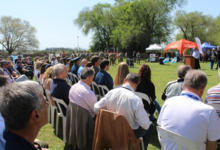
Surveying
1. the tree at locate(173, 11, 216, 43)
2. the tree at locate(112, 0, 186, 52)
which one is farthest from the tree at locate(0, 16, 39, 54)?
the tree at locate(173, 11, 216, 43)

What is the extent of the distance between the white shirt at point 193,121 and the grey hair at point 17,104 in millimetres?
1488

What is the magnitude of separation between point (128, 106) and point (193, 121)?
836 millimetres

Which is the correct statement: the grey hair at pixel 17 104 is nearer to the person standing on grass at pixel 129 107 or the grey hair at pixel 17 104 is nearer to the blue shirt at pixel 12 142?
the blue shirt at pixel 12 142

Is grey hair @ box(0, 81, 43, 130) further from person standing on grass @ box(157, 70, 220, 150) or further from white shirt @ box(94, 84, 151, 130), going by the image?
person standing on grass @ box(157, 70, 220, 150)

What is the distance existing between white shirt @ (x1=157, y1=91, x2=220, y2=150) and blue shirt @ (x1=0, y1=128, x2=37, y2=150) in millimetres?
1482

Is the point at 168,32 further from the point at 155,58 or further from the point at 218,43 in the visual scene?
the point at 155,58

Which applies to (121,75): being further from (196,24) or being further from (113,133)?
(196,24)

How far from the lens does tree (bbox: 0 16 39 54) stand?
149 ft

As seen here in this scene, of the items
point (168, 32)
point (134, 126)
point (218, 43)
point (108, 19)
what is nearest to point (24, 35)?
point (108, 19)

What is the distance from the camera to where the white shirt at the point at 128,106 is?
240cm

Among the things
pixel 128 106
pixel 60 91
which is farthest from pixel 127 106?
pixel 60 91

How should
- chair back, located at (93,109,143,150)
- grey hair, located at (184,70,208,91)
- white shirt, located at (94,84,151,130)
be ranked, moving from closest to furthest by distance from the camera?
grey hair, located at (184,70,208,91), chair back, located at (93,109,143,150), white shirt, located at (94,84,151,130)

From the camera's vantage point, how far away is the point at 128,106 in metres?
2.40

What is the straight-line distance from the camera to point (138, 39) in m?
36.5
